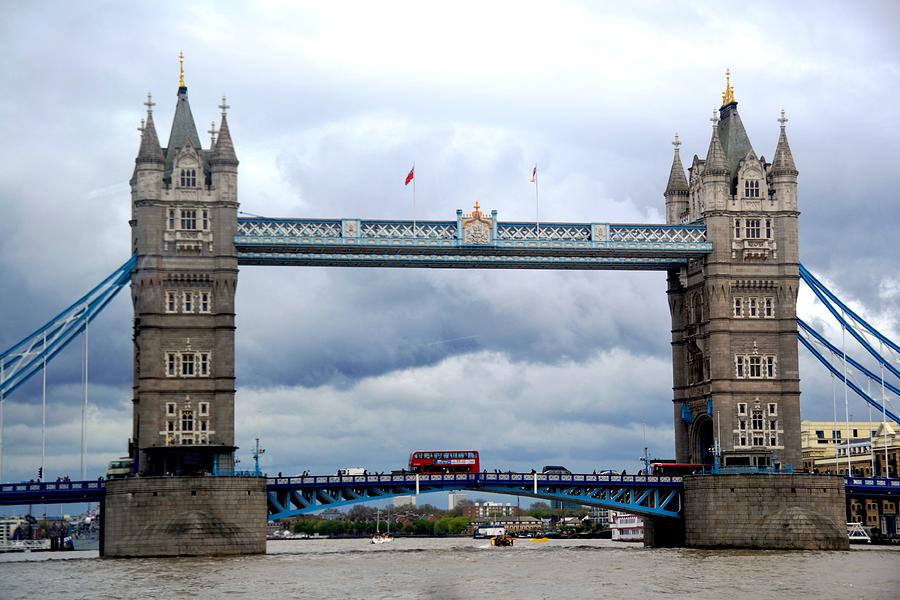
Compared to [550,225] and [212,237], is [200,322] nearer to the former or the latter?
[212,237]

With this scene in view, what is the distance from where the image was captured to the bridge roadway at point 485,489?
364ft

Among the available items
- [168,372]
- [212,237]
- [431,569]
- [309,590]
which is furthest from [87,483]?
[309,590]

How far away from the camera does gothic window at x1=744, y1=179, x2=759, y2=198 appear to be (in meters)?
120

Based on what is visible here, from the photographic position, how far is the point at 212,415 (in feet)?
359

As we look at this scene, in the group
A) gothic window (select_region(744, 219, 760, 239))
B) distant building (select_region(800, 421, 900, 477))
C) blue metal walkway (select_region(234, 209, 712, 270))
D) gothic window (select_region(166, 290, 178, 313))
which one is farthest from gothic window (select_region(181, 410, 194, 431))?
distant building (select_region(800, 421, 900, 477))

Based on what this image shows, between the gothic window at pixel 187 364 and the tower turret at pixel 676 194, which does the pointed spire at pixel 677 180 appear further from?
the gothic window at pixel 187 364

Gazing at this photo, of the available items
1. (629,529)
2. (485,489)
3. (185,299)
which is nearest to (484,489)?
(485,489)

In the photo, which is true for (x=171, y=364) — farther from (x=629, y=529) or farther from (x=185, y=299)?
(x=629, y=529)

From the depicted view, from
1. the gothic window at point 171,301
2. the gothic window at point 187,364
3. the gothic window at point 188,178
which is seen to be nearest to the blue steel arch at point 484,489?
the gothic window at point 187,364

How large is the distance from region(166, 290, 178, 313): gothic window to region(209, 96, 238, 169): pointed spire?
962cm

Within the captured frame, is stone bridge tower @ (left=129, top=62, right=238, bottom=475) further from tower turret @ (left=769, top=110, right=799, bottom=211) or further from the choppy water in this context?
tower turret @ (left=769, top=110, right=799, bottom=211)

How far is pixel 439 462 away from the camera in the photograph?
387 feet

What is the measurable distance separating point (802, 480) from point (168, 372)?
45.8 m

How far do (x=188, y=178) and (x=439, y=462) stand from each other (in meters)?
28.5
